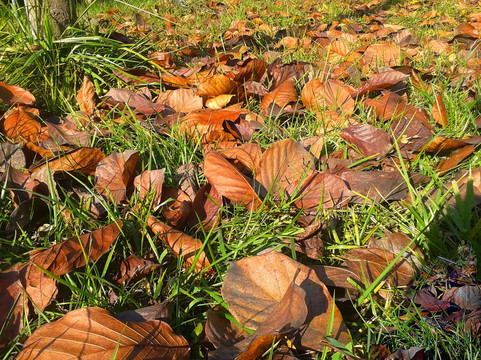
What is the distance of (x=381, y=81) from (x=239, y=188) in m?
1.05

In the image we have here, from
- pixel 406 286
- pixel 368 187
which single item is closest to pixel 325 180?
pixel 368 187

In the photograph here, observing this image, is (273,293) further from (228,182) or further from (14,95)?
(14,95)

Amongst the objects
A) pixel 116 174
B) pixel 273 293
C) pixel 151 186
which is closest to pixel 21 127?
pixel 116 174

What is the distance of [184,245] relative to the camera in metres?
1.16

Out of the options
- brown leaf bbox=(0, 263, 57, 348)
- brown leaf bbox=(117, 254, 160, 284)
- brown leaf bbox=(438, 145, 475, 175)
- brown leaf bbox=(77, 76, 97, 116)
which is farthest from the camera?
brown leaf bbox=(77, 76, 97, 116)

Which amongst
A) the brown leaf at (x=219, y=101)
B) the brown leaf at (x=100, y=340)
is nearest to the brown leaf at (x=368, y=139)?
the brown leaf at (x=219, y=101)

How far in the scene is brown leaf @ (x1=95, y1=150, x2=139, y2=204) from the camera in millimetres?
1388

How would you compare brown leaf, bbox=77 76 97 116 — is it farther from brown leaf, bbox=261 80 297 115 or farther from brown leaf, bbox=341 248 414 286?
brown leaf, bbox=341 248 414 286

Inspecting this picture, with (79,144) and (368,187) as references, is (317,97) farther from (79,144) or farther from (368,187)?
(79,144)

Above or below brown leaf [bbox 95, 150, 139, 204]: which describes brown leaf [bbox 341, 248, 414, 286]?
below

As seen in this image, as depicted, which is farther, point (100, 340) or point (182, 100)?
point (182, 100)

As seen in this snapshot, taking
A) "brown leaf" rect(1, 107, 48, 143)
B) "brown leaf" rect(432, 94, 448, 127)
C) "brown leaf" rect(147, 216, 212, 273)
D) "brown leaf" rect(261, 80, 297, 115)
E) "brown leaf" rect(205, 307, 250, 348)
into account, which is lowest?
"brown leaf" rect(205, 307, 250, 348)

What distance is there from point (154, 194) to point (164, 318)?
1.47 feet

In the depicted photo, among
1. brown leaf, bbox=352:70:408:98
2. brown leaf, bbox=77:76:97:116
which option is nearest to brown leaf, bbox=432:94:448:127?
brown leaf, bbox=352:70:408:98
